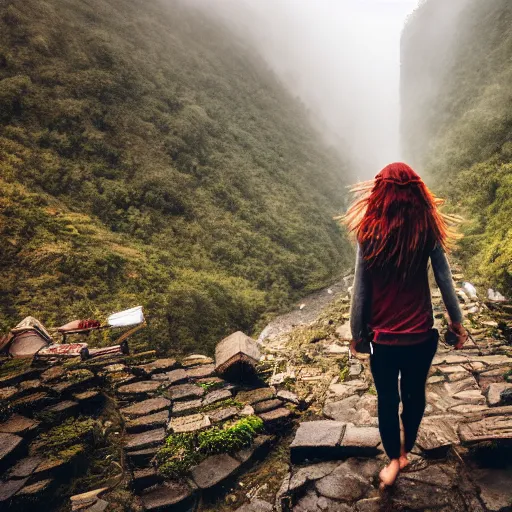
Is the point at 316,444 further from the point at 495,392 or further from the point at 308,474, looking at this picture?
the point at 495,392

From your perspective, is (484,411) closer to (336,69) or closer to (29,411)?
(29,411)

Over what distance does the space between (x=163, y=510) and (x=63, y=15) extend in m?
23.4

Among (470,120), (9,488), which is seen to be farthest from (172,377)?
(470,120)

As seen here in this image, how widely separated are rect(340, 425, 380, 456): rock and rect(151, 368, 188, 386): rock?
2.65 meters

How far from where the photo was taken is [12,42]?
585 inches

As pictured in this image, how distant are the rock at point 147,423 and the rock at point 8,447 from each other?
1.08m

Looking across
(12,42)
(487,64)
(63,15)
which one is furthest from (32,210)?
(487,64)

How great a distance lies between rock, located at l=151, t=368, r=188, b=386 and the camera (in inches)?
204

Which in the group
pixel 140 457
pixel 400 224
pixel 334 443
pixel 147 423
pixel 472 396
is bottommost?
pixel 472 396

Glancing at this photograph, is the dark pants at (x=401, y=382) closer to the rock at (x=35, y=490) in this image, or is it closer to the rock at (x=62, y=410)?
the rock at (x=35, y=490)

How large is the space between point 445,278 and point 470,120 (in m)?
16.3

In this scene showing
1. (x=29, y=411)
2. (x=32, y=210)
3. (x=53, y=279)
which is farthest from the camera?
(x=32, y=210)

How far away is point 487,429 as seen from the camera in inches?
120

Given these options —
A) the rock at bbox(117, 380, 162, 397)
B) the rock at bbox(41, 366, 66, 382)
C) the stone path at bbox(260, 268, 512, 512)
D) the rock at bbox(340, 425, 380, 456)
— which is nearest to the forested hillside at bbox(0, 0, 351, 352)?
the rock at bbox(41, 366, 66, 382)
